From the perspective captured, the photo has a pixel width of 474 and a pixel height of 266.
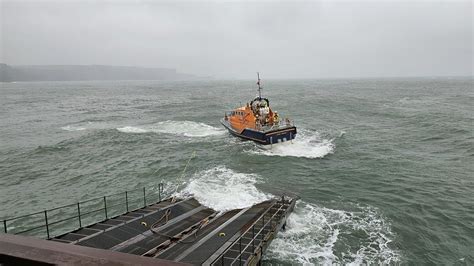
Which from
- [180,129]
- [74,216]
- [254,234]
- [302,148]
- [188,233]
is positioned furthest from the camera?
[180,129]

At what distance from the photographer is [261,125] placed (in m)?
34.4

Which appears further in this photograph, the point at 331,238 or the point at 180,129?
the point at 180,129

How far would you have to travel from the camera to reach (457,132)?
3700 centimetres

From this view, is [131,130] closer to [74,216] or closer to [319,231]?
[74,216]

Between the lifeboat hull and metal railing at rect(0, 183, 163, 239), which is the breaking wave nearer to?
the lifeboat hull

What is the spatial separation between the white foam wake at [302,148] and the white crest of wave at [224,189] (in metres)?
6.79

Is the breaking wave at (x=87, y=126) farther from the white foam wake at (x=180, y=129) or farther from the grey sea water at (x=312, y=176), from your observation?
the white foam wake at (x=180, y=129)

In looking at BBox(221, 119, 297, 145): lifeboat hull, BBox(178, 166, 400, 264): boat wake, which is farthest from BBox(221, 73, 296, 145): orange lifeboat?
BBox(178, 166, 400, 264): boat wake

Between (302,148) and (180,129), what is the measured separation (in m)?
19.5

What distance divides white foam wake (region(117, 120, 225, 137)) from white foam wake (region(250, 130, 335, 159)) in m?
10.9

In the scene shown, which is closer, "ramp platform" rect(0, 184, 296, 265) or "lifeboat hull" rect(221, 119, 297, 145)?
"ramp platform" rect(0, 184, 296, 265)

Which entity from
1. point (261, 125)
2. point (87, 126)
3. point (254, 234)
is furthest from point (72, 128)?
point (254, 234)

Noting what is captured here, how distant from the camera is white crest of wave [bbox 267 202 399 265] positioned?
45.6 ft

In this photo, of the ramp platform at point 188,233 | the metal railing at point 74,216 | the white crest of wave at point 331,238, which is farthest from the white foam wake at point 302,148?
the ramp platform at point 188,233
